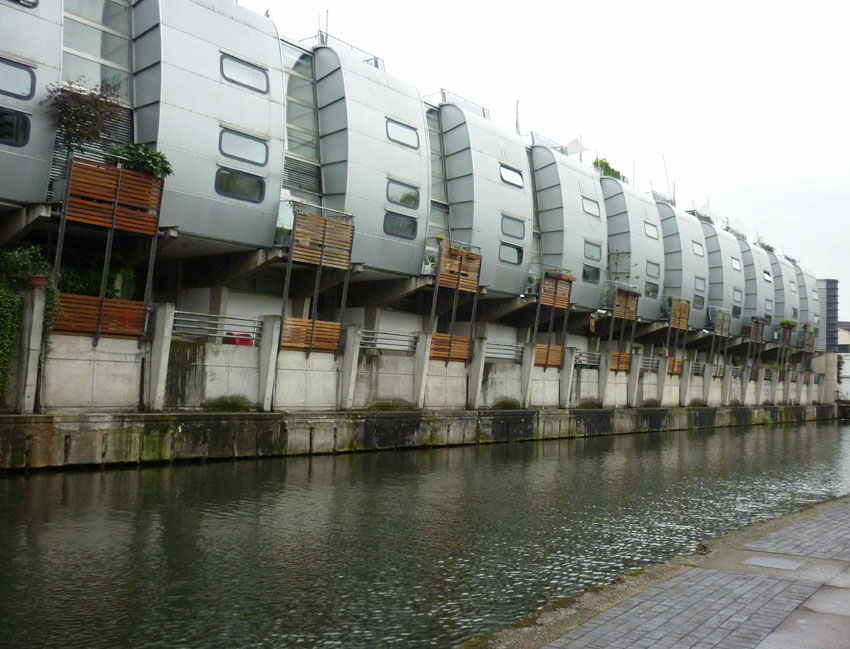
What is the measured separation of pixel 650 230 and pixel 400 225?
24674 millimetres

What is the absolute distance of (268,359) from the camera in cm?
2483

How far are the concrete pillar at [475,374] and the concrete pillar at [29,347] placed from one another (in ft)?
59.1

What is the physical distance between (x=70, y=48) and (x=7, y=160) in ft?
16.5

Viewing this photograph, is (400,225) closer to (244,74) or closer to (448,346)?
(448,346)

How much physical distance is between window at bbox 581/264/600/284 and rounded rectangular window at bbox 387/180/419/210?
581 inches

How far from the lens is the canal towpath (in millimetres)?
6730

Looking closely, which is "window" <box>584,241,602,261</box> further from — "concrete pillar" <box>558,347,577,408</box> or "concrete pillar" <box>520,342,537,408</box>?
"concrete pillar" <box>520,342,537,408</box>

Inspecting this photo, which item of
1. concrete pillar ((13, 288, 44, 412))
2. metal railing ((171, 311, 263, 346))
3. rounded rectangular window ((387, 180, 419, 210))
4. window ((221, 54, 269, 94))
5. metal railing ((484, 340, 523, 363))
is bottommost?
concrete pillar ((13, 288, 44, 412))

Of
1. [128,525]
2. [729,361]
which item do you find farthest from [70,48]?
[729,361]

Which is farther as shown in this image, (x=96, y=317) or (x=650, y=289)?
(x=650, y=289)

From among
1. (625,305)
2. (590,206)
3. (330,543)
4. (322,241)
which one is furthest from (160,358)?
(625,305)

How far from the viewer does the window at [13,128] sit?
21312mm

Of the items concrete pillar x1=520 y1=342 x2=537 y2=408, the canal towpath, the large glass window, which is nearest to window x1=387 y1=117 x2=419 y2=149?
concrete pillar x1=520 y1=342 x2=537 y2=408

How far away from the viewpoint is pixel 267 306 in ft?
107
